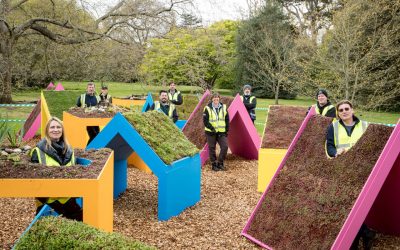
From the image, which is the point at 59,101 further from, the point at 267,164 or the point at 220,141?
the point at 267,164

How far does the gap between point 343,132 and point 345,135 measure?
2.1 inches


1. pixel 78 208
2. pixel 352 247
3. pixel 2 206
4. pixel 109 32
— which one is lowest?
pixel 2 206

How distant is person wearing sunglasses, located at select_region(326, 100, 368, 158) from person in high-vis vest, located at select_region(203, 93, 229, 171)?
5.14m

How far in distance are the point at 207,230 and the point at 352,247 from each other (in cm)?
213

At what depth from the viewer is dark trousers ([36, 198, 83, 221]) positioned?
5367mm

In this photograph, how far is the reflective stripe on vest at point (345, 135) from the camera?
5.89m

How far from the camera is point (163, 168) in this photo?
7.14 m

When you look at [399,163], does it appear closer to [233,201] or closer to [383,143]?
[383,143]

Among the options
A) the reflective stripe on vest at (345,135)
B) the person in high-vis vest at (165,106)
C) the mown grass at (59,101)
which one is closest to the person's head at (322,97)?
the reflective stripe on vest at (345,135)

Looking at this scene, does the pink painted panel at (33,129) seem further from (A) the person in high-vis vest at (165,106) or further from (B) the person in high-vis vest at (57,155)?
(B) the person in high-vis vest at (57,155)

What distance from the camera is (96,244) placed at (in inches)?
140

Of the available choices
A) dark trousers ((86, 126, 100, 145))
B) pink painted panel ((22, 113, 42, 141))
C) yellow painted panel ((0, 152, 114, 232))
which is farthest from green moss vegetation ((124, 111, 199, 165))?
pink painted panel ((22, 113, 42, 141))

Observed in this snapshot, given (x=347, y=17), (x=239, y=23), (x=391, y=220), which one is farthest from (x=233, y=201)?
(x=239, y=23)

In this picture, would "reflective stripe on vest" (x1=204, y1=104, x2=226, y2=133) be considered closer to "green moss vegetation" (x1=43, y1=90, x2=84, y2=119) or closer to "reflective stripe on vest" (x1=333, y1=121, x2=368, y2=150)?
"reflective stripe on vest" (x1=333, y1=121, x2=368, y2=150)
